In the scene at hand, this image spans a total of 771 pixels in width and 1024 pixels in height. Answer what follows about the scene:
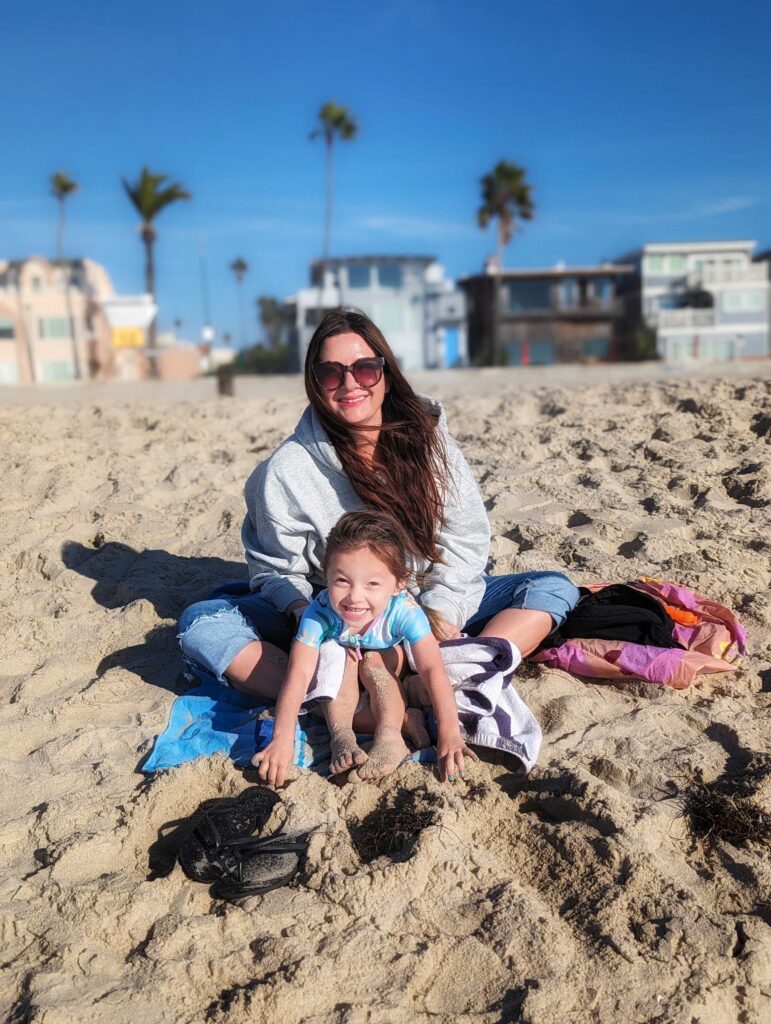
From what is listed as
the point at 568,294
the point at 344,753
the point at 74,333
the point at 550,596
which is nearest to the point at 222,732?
the point at 344,753

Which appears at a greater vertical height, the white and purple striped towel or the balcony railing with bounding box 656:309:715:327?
A: the balcony railing with bounding box 656:309:715:327

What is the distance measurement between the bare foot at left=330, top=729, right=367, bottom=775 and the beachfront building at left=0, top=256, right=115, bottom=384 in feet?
125

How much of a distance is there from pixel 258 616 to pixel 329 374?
88 centimetres

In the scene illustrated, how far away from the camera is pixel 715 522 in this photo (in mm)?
4590

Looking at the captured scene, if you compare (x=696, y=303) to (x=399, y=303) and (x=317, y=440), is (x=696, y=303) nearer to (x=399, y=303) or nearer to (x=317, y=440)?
(x=399, y=303)

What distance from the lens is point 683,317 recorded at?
141ft

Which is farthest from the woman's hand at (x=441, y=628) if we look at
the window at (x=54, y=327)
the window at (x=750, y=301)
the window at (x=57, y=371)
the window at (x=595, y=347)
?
the window at (x=750, y=301)

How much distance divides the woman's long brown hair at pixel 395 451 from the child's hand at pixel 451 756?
2.38 feet

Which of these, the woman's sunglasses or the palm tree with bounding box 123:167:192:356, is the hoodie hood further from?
the palm tree with bounding box 123:167:192:356

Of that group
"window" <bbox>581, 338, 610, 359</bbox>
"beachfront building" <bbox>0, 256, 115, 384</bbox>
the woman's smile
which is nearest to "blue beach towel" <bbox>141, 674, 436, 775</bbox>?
the woman's smile

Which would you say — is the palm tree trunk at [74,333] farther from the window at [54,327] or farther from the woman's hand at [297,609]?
the woman's hand at [297,609]

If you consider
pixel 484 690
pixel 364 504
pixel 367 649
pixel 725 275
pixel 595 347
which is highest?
pixel 725 275

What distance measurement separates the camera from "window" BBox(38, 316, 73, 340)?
39.0 metres

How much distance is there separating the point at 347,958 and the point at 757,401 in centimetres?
500
